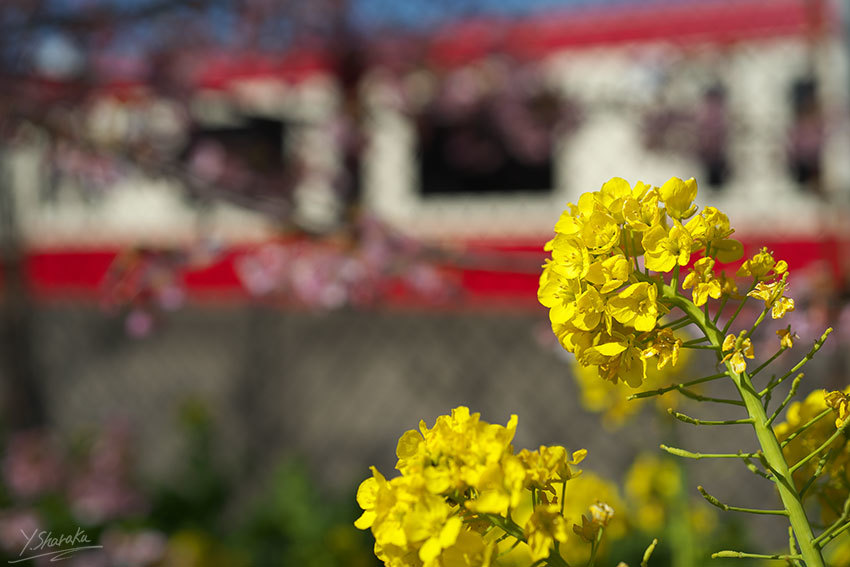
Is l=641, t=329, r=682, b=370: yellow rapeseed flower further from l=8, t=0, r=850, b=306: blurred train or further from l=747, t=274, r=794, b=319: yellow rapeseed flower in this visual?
l=8, t=0, r=850, b=306: blurred train

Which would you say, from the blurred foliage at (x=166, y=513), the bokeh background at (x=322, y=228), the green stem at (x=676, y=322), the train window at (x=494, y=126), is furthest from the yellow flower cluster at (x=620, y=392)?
the train window at (x=494, y=126)

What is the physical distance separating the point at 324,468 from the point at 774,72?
5.20m

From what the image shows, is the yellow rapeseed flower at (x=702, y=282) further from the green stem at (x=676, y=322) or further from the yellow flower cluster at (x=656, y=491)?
the yellow flower cluster at (x=656, y=491)

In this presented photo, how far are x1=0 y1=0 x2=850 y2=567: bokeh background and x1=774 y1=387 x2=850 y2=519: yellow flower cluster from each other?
0.78 meters

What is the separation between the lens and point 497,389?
5609mm

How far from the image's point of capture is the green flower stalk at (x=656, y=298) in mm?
553

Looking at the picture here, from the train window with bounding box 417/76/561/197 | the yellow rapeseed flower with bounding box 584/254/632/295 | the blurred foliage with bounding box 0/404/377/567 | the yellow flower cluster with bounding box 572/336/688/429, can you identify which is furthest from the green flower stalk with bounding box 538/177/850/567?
the train window with bounding box 417/76/561/197

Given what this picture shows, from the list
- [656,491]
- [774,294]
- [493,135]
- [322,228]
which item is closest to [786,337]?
[774,294]

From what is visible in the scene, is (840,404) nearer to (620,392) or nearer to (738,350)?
(738,350)

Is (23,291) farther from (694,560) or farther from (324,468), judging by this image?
(694,560)

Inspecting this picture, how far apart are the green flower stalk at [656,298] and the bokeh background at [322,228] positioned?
3.02ft

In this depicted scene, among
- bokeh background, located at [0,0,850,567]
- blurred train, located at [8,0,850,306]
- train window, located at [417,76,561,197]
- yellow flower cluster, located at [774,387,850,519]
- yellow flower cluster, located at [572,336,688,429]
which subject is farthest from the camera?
train window, located at [417,76,561,197]

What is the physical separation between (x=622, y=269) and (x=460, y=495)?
0.19 meters

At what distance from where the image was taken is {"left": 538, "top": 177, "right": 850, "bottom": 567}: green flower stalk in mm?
553
